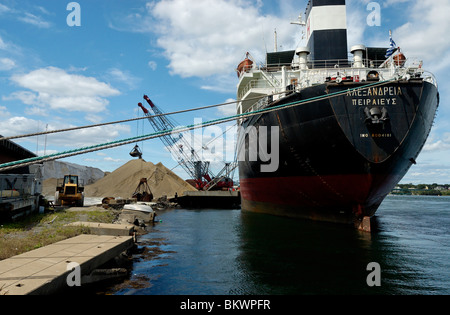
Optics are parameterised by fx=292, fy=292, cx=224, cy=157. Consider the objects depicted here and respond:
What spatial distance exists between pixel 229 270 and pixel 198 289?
2.17 metres

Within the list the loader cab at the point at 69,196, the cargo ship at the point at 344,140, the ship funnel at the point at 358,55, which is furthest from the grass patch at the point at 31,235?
the ship funnel at the point at 358,55

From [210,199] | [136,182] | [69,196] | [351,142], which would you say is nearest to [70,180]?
[69,196]

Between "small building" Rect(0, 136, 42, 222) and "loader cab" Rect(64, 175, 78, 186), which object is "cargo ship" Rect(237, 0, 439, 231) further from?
"loader cab" Rect(64, 175, 78, 186)

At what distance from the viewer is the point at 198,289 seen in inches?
339

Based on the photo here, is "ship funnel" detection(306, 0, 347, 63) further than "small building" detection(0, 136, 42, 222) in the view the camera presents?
Yes

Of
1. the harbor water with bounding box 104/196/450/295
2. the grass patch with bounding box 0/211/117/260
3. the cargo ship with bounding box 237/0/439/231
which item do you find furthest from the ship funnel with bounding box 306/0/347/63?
the grass patch with bounding box 0/211/117/260

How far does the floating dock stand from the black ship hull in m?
23.9

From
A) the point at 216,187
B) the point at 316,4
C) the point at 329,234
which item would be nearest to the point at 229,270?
the point at 329,234

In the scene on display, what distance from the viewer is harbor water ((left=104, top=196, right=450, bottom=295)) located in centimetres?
874

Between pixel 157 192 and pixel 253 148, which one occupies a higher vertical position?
pixel 253 148

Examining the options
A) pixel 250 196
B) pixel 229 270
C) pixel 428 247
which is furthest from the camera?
pixel 250 196

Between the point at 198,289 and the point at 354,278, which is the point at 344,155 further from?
the point at 198,289

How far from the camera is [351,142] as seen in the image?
16.4 metres

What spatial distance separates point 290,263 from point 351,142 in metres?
8.41
